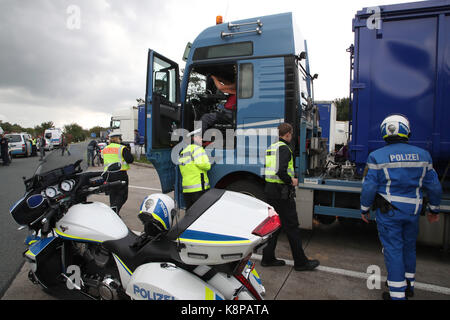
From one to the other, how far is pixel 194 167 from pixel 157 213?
2.25 meters

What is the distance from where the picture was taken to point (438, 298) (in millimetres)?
3111

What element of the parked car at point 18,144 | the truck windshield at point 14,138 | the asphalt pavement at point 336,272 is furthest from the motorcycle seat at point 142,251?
the truck windshield at point 14,138

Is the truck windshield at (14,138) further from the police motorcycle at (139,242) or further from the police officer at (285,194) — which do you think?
the police officer at (285,194)

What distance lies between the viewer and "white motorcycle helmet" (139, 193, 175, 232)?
227 cm

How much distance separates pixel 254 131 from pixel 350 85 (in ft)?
4.77

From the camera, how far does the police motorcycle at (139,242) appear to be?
76.2 inches

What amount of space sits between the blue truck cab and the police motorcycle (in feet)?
6.43

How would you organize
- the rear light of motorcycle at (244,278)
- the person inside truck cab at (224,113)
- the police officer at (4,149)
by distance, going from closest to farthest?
the rear light of motorcycle at (244,278) < the person inside truck cab at (224,113) < the police officer at (4,149)

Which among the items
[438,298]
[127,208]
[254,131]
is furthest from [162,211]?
[127,208]

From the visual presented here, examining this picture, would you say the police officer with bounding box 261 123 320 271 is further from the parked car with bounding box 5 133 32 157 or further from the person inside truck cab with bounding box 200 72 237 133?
the parked car with bounding box 5 133 32 157

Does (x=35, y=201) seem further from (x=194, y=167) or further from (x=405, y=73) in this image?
(x=405, y=73)

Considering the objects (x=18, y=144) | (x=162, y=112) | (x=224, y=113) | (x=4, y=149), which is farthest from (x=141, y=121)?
(x=224, y=113)

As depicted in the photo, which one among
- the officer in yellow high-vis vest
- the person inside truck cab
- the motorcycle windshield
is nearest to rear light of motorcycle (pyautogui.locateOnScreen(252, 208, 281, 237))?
the motorcycle windshield

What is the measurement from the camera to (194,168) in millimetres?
4500
